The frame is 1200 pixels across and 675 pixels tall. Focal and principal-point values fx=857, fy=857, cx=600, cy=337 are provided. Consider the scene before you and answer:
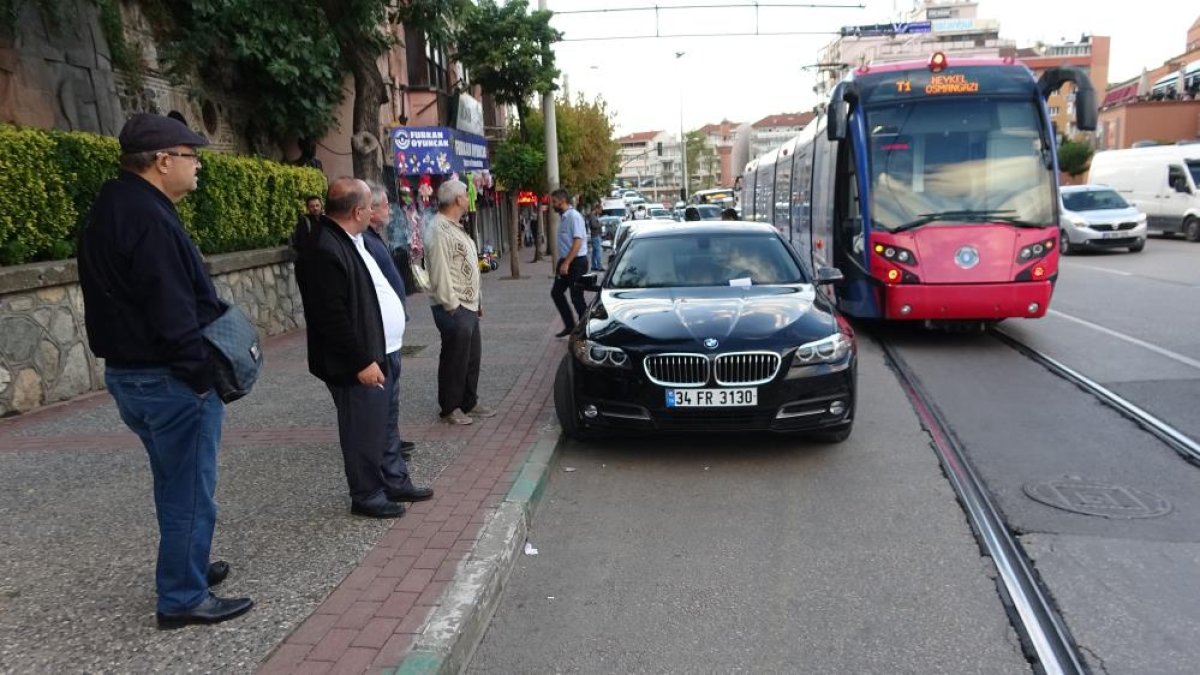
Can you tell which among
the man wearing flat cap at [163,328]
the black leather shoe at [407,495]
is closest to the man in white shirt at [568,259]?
the black leather shoe at [407,495]

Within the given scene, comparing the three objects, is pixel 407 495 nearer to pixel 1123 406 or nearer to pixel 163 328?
pixel 163 328

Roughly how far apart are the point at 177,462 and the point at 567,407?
3.03 metres

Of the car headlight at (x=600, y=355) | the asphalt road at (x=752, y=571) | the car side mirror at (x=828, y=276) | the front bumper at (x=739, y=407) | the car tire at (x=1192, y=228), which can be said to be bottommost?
the car tire at (x=1192, y=228)

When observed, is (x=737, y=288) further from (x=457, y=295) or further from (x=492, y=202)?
(x=492, y=202)

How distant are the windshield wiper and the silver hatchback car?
13.8 m

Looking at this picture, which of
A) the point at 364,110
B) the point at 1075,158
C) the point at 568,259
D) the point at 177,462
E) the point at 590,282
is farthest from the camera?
the point at 1075,158

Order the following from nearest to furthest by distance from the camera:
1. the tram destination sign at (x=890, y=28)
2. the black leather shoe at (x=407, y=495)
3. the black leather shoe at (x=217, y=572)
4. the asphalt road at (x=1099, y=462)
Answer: the asphalt road at (x=1099, y=462)
the black leather shoe at (x=217, y=572)
the black leather shoe at (x=407, y=495)
the tram destination sign at (x=890, y=28)

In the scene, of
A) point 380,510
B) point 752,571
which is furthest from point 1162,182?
point 380,510

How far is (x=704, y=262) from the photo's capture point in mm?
7152

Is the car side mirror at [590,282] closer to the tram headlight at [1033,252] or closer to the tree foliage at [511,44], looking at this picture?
the tram headlight at [1033,252]

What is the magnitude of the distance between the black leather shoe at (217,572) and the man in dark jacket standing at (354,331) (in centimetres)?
85

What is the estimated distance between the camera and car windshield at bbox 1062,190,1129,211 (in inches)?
863

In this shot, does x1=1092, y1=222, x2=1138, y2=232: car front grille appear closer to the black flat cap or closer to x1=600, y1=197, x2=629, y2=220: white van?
the black flat cap

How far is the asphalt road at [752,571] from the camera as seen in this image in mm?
3385
